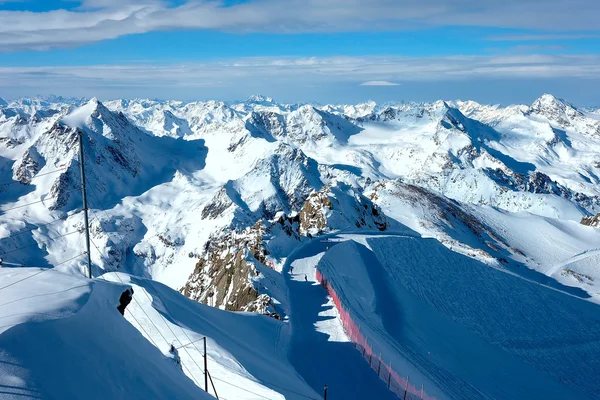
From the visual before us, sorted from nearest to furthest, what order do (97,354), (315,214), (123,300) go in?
(97,354), (123,300), (315,214)

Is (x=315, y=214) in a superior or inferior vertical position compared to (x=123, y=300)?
inferior

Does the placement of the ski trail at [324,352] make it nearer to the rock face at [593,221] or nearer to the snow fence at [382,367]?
the snow fence at [382,367]

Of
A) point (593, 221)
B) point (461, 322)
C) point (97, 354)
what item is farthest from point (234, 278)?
point (593, 221)

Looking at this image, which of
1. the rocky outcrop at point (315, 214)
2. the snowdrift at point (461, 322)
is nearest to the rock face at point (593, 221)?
the snowdrift at point (461, 322)

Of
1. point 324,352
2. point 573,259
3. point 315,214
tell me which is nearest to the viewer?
point 324,352

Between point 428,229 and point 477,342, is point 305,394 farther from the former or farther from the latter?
point 428,229

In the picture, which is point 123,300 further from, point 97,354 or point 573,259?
point 573,259
